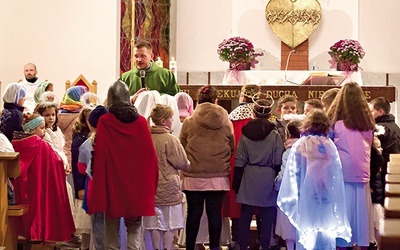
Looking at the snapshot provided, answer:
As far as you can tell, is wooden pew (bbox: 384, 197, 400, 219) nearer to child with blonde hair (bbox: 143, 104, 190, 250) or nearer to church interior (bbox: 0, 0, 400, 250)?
child with blonde hair (bbox: 143, 104, 190, 250)

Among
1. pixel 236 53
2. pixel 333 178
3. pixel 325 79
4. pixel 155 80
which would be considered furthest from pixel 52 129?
pixel 325 79

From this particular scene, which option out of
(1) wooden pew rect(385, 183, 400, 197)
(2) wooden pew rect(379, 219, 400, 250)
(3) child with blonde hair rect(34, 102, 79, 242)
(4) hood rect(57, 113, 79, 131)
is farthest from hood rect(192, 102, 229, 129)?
(2) wooden pew rect(379, 219, 400, 250)

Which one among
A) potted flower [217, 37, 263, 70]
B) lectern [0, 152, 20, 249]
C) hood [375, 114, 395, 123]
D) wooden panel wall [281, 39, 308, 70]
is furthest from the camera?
wooden panel wall [281, 39, 308, 70]

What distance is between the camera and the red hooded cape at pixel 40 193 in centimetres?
722

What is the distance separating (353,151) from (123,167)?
2.14 m

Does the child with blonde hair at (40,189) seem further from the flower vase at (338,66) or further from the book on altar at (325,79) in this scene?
the flower vase at (338,66)

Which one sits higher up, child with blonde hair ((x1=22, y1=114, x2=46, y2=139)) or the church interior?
the church interior

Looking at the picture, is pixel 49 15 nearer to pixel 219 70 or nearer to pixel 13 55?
pixel 13 55

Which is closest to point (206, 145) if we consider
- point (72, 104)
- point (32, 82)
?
point (72, 104)

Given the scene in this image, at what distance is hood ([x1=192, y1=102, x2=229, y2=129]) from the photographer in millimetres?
7500

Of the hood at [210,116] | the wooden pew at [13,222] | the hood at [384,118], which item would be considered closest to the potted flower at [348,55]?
the hood at [384,118]

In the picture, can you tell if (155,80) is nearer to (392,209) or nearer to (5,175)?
(5,175)

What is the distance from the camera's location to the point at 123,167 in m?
6.51

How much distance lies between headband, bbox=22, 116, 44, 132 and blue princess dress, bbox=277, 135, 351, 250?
2190mm
